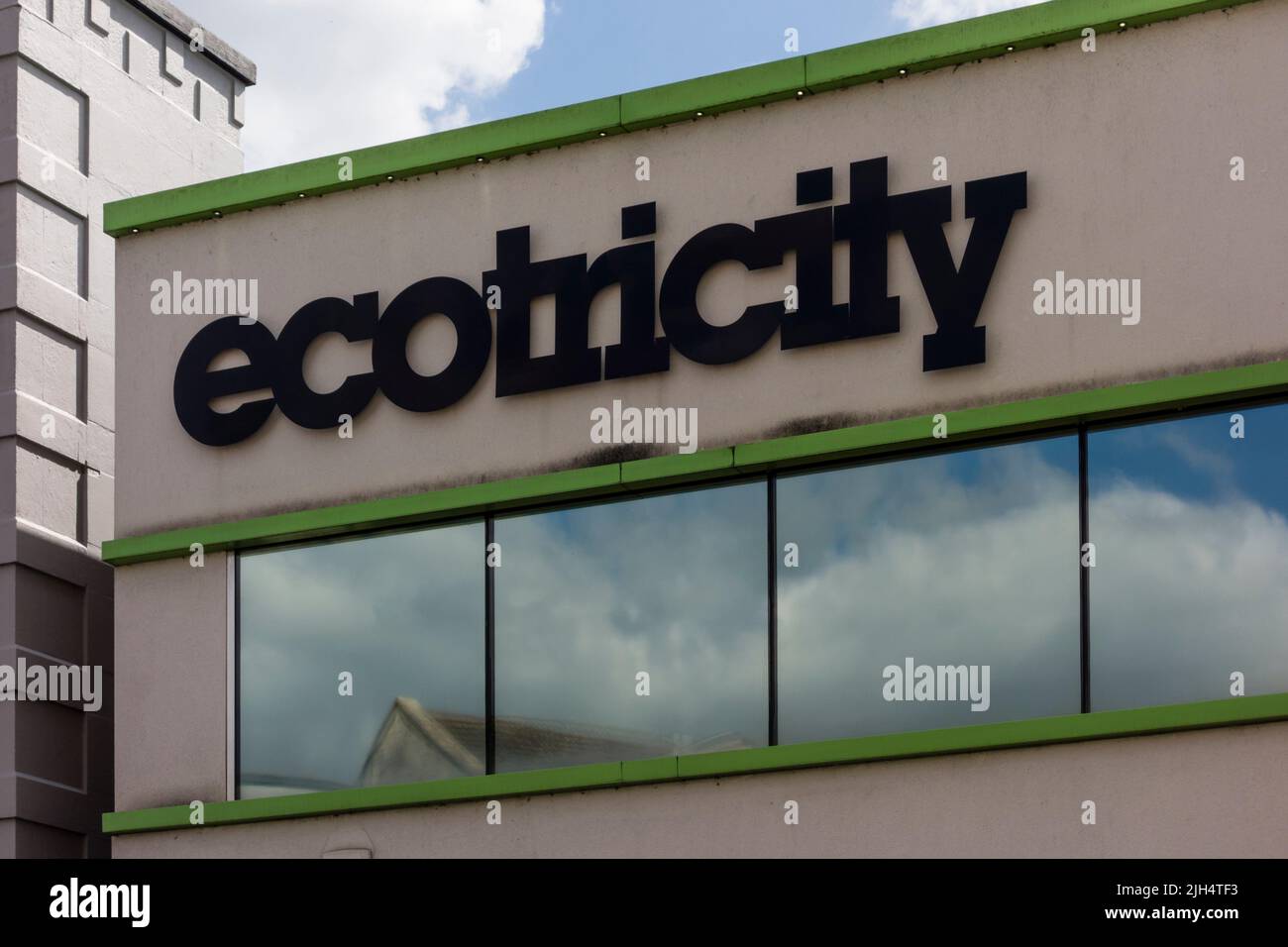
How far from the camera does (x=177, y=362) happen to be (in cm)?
1847

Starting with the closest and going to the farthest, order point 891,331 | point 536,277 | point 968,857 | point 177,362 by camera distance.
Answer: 1. point 968,857
2. point 891,331
3. point 536,277
4. point 177,362

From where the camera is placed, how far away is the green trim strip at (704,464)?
49.0ft

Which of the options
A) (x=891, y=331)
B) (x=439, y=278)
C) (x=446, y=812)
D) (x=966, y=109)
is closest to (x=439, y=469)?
(x=439, y=278)

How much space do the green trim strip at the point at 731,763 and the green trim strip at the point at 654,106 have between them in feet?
15.7

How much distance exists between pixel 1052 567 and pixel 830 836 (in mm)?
2357

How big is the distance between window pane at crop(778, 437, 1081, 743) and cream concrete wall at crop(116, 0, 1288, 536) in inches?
21.6

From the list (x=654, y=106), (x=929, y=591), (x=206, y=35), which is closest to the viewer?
(x=929, y=591)

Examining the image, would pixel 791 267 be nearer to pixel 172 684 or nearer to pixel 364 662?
pixel 364 662

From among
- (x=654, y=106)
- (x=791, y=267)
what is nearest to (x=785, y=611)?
(x=791, y=267)

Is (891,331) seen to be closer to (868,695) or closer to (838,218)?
(838,218)

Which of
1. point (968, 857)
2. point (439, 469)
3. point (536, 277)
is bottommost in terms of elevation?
point (968, 857)

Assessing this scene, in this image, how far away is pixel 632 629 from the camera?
16.4m

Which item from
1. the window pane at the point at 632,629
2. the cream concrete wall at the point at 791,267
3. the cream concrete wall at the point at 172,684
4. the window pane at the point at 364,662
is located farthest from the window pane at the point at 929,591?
the cream concrete wall at the point at 172,684

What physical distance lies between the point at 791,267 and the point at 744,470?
1.52m
